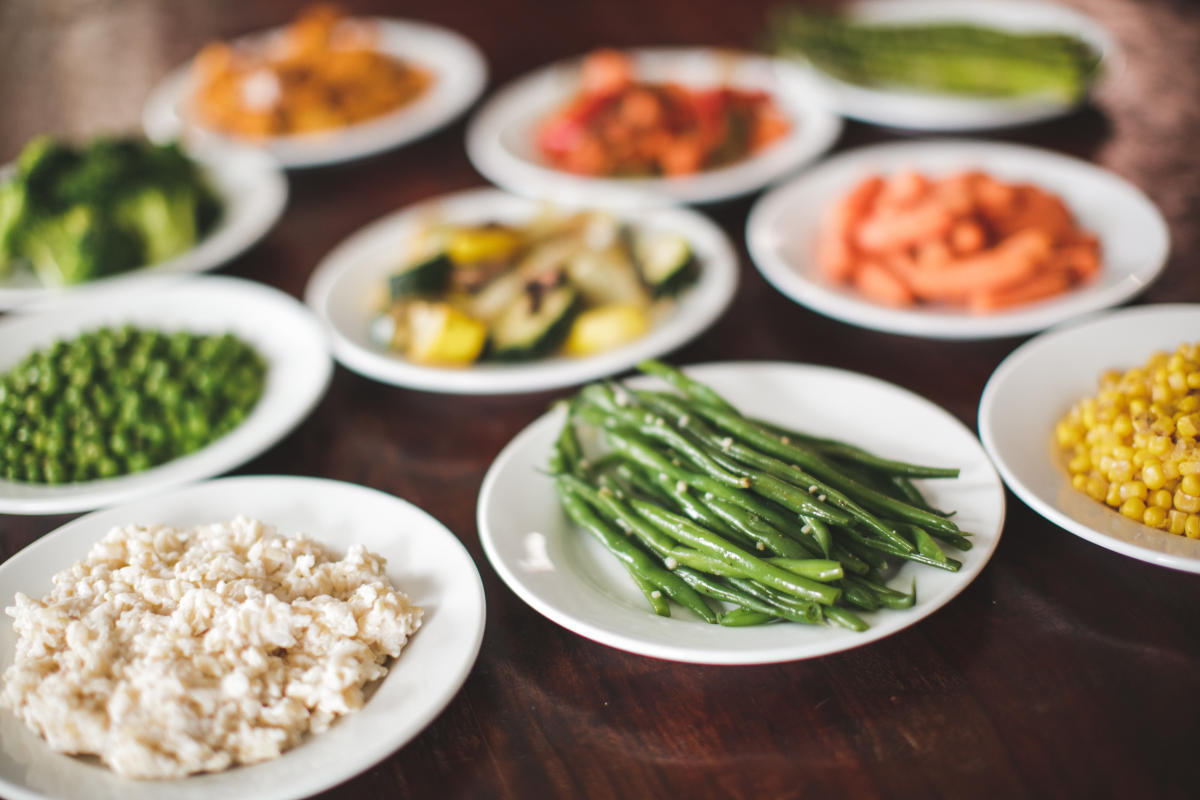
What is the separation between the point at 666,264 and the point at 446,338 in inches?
35.0

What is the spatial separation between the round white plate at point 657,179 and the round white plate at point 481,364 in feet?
0.75

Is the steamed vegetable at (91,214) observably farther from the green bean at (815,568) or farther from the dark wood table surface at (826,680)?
the green bean at (815,568)

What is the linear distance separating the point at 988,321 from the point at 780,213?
1047 millimetres

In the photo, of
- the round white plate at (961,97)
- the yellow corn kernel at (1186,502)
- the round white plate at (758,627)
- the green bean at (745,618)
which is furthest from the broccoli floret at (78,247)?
the yellow corn kernel at (1186,502)

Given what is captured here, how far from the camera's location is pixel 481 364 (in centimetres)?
328

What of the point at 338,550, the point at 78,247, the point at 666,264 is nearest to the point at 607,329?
the point at 666,264

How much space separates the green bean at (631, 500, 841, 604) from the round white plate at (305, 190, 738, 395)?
0.79m

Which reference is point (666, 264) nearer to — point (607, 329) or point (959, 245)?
point (607, 329)

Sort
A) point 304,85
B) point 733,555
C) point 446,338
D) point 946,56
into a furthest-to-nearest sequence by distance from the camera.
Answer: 1. point 304,85
2. point 946,56
3. point 446,338
4. point 733,555

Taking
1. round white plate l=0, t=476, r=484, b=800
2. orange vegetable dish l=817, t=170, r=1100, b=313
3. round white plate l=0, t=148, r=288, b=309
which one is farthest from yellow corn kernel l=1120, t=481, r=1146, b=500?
round white plate l=0, t=148, r=288, b=309

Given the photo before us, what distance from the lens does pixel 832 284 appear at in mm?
3426

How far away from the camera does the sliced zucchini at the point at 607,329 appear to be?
3219mm

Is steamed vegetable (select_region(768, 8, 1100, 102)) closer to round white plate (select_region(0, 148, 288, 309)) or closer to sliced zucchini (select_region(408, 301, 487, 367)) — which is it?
sliced zucchini (select_region(408, 301, 487, 367))

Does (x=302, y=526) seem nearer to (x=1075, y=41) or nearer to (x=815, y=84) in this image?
(x=815, y=84)
